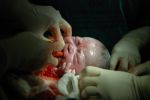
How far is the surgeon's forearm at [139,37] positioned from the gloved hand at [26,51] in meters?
0.38

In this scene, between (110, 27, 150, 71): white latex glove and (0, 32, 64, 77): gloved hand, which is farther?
(110, 27, 150, 71): white latex glove

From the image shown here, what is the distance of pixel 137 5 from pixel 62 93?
2.04 feet

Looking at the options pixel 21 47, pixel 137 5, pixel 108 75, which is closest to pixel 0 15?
pixel 21 47

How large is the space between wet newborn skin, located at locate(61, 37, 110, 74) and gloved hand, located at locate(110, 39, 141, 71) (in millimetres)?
54

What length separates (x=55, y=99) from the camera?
1.00 m

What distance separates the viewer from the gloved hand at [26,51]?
0.90m

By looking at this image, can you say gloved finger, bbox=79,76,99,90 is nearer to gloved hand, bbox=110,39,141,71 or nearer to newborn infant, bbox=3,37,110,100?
newborn infant, bbox=3,37,110,100

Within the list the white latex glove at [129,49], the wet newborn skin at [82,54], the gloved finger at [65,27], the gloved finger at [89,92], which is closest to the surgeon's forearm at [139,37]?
the white latex glove at [129,49]

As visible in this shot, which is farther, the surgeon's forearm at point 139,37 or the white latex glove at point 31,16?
the surgeon's forearm at point 139,37

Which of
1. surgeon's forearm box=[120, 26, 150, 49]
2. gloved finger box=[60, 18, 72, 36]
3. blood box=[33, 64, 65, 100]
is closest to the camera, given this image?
blood box=[33, 64, 65, 100]

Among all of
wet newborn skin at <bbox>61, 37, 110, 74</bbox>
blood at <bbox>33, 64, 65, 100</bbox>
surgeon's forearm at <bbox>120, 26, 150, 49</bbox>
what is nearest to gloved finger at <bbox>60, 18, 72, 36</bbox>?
wet newborn skin at <bbox>61, 37, 110, 74</bbox>

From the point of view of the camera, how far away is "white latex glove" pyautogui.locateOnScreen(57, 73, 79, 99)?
1054mm

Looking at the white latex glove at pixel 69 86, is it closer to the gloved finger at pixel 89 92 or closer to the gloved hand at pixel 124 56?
the gloved finger at pixel 89 92

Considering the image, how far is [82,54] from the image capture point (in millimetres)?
1249
